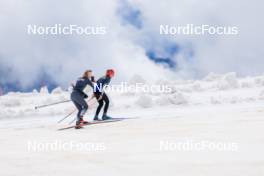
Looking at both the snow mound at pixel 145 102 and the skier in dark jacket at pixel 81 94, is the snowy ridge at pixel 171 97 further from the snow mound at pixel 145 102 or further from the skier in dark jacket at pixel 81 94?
the skier in dark jacket at pixel 81 94

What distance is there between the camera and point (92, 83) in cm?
1499

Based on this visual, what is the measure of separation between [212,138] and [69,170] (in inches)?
154

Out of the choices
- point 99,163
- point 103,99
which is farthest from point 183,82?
point 99,163

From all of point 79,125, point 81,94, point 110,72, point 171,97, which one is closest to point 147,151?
A: point 79,125

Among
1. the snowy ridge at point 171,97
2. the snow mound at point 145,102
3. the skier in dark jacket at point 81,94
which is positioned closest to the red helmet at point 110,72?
the skier in dark jacket at point 81,94

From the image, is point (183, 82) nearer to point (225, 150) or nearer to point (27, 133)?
point (27, 133)

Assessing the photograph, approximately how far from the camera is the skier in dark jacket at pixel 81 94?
48.7ft

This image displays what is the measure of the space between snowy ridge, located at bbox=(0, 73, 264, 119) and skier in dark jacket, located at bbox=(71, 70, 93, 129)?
149 inches

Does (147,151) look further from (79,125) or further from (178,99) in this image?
(178,99)

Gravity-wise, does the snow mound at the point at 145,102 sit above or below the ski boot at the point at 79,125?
above

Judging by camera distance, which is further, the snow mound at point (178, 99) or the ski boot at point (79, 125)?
the snow mound at point (178, 99)

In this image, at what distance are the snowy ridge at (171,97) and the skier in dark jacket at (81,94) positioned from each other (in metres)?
3.78

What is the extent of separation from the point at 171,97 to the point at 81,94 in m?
9.03

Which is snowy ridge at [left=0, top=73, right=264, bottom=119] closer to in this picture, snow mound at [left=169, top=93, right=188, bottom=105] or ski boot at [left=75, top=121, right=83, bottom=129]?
snow mound at [left=169, top=93, right=188, bottom=105]
